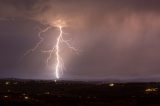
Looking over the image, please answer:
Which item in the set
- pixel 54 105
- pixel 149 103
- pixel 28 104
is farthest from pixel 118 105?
pixel 28 104

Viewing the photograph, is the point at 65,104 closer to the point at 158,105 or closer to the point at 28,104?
the point at 28,104

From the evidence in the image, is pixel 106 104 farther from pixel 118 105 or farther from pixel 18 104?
pixel 18 104

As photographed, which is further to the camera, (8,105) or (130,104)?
(130,104)

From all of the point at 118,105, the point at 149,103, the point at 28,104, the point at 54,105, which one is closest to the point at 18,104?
the point at 28,104

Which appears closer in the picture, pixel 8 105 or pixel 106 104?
pixel 8 105

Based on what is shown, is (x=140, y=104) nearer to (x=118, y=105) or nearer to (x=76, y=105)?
(x=118, y=105)

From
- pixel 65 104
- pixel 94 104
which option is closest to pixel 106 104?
pixel 94 104

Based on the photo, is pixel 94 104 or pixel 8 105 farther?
pixel 94 104
